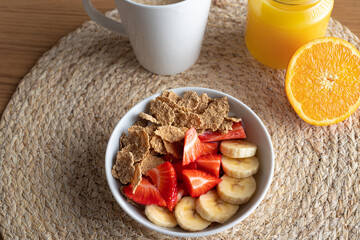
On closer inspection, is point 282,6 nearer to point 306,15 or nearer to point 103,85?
point 306,15

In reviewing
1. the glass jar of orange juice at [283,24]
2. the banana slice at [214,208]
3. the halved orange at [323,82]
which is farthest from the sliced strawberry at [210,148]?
the glass jar of orange juice at [283,24]

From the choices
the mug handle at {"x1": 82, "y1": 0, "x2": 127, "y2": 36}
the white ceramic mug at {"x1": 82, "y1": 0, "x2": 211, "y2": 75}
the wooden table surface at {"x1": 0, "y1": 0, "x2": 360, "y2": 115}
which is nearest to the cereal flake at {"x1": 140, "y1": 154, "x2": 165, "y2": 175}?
the white ceramic mug at {"x1": 82, "y1": 0, "x2": 211, "y2": 75}

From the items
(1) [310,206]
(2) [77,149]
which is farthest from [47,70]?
(1) [310,206]

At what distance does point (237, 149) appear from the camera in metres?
1.11

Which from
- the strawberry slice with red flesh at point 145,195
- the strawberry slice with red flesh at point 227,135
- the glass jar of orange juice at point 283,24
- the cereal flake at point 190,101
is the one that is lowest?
the strawberry slice with red flesh at point 145,195

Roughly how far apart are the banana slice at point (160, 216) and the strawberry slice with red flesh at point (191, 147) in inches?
5.1

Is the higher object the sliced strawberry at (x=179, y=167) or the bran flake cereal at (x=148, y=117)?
the bran flake cereal at (x=148, y=117)

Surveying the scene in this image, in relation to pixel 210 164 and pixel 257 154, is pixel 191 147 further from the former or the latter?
pixel 257 154

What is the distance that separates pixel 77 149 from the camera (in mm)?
1287

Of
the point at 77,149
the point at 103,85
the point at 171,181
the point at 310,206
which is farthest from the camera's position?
the point at 103,85

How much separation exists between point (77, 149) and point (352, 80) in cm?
84

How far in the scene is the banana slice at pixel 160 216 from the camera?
105 centimetres

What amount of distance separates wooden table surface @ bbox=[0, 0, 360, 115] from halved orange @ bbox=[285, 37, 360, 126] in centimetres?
29

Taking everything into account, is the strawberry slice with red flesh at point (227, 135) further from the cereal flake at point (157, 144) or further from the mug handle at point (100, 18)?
the mug handle at point (100, 18)
